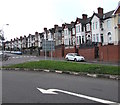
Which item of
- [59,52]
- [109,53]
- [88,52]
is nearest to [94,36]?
[88,52]

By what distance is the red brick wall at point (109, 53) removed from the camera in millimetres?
36125

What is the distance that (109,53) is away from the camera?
124ft

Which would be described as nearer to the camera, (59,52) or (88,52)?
(88,52)

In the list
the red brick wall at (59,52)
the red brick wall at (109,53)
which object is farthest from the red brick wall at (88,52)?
the red brick wall at (59,52)

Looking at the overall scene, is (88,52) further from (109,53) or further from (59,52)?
(59,52)

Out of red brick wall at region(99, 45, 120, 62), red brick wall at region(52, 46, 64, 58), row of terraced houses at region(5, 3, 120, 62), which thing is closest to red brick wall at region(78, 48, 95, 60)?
row of terraced houses at region(5, 3, 120, 62)

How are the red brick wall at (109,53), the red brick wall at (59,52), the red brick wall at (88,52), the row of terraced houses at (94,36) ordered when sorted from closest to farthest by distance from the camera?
the red brick wall at (109,53), the row of terraced houses at (94,36), the red brick wall at (88,52), the red brick wall at (59,52)

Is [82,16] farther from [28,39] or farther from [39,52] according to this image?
[28,39]

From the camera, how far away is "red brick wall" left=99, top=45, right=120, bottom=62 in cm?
3612

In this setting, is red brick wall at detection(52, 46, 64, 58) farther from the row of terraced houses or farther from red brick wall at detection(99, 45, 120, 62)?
red brick wall at detection(99, 45, 120, 62)

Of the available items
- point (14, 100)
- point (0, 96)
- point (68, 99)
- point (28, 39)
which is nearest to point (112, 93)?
point (68, 99)

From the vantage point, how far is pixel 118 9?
4475 centimetres

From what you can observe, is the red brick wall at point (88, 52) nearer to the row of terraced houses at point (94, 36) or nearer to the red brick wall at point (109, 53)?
the row of terraced houses at point (94, 36)

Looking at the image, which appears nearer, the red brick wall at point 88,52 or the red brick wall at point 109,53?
the red brick wall at point 109,53
